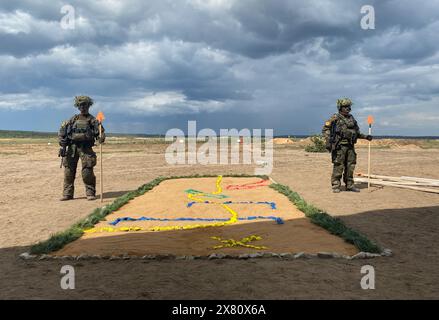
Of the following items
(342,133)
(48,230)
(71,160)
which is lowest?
(48,230)

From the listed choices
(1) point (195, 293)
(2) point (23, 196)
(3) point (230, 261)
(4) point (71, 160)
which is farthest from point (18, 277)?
(2) point (23, 196)

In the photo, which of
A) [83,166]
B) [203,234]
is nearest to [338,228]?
[203,234]

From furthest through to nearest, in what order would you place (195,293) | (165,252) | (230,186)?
(230,186) < (165,252) < (195,293)

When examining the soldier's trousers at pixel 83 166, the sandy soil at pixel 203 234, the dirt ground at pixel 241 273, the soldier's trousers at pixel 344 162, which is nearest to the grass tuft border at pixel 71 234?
the sandy soil at pixel 203 234

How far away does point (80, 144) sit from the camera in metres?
12.2

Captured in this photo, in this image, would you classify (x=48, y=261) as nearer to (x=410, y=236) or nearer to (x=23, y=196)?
(x=410, y=236)

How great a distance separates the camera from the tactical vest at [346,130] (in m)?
13.0

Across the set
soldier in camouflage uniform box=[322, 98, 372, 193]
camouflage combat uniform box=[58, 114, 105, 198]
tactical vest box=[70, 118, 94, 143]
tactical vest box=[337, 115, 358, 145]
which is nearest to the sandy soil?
camouflage combat uniform box=[58, 114, 105, 198]

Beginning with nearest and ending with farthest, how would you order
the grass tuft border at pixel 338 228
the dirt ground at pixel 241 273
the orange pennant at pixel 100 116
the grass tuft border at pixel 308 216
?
the dirt ground at pixel 241 273, the grass tuft border at pixel 338 228, the grass tuft border at pixel 308 216, the orange pennant at pixel 100 116

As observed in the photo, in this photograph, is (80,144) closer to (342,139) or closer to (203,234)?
(203,234)

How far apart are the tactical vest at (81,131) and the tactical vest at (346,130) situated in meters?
7.63

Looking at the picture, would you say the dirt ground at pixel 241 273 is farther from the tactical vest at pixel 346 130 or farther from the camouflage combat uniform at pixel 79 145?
the tactical vest at pixel 346 130
